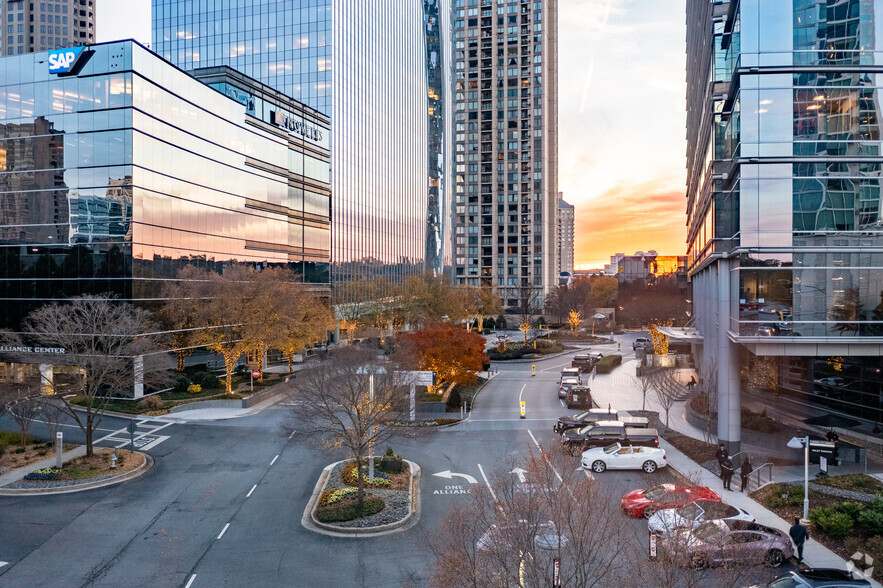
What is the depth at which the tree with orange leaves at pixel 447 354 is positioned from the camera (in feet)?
122

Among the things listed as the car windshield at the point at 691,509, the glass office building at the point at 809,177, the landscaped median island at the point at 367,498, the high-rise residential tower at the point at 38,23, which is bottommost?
the landscaped median island at the point at 367,498

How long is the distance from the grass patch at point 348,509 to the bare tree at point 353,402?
359 millimetres

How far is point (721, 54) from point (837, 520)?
24.6 m

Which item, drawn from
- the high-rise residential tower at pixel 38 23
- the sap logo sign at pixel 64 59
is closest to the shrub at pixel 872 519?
the sap logo sign at pixel 64 59

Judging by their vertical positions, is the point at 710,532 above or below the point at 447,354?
below

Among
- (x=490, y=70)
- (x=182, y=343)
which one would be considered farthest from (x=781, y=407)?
(x=490, y=70)

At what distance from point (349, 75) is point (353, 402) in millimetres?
71233

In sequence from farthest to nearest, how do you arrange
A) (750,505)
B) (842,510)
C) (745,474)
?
(745,474) → (750,505) → (842,510)

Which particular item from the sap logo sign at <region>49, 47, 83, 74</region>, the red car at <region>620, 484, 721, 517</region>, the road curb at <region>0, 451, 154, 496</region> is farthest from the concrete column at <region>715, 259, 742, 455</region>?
the sap logo sign at <region>49, 47, 83, 74</region>

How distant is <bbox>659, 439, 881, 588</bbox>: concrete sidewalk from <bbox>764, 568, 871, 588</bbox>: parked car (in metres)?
1.83

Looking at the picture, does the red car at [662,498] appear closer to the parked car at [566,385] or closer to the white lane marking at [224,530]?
the white lane marking at [224,530]

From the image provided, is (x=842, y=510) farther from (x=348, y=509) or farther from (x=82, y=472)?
(x=82, y=472)

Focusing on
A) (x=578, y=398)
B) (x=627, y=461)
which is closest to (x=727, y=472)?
(x=627, y=461)

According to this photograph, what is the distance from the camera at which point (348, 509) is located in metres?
19.2
